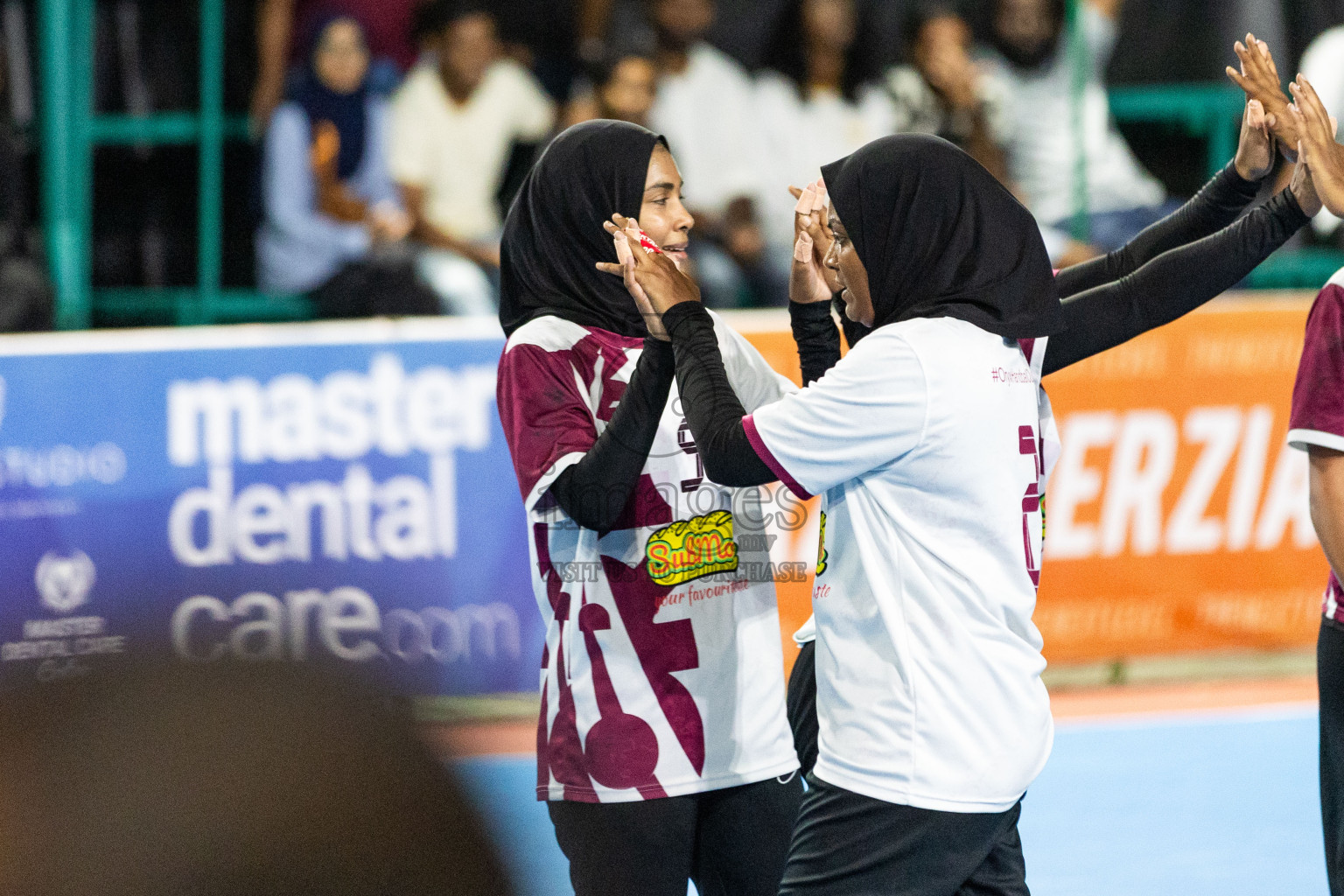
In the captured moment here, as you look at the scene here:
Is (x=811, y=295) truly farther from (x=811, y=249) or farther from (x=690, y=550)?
(x=690, y=550)

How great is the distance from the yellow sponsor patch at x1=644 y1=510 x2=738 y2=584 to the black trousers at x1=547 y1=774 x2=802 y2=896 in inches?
15.6

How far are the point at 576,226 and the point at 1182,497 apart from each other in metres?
4.41

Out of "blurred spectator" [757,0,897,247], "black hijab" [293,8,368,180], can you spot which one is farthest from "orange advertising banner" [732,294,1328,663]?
"black hijab" [293,8,368,180]

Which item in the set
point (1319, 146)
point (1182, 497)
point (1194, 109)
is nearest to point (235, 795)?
point (1319, 146)

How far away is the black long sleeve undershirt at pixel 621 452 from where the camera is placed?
2.46m

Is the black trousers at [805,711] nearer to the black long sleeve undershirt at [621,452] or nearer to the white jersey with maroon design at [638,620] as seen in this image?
the white jersey with maroon design at [638,620]

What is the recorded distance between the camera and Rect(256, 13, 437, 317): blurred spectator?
7.57 m

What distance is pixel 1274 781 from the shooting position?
5.43 m

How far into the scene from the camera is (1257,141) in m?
2.79

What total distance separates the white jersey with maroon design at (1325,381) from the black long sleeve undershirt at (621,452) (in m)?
1.33

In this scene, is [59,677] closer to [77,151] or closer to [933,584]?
[933,584]

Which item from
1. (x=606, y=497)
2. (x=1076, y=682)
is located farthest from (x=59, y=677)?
(x=1076, y=682)

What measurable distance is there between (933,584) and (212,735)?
4.96ft

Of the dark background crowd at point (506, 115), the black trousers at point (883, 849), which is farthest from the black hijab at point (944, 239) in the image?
the dark background crowd at point (506, 115)
